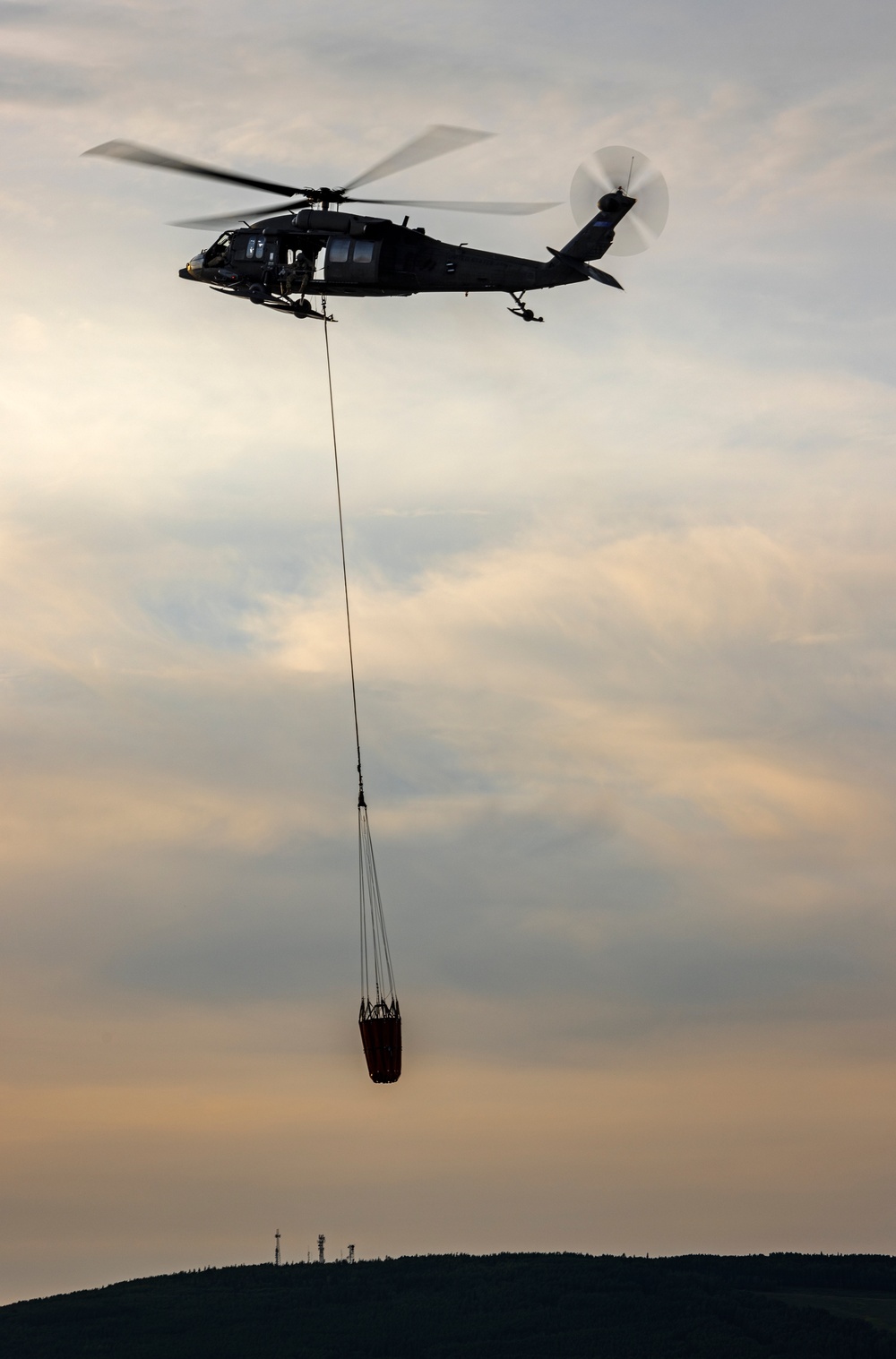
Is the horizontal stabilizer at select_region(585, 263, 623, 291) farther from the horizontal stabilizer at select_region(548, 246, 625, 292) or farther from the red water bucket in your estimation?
the red water bucket

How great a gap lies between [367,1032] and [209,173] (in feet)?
74.8

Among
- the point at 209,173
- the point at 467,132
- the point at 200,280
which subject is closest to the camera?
the point at 467,132

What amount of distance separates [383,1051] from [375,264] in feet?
68.4

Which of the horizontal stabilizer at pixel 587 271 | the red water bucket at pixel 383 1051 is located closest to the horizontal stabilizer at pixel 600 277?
the horizontal stabilizer at pixel 587 271

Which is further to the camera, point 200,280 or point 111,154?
point 200,280

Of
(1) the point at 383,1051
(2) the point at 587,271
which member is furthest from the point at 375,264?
(1) the point at 383,1051

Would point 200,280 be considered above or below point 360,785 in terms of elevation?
above

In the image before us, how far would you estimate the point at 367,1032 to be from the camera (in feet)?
142

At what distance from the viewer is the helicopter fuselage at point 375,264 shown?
156 feet

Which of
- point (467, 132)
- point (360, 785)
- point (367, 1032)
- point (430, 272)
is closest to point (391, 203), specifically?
point (430, 272)

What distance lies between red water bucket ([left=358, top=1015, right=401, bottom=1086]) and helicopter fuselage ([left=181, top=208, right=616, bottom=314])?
1972 centimetres

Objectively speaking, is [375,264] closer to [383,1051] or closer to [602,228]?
[602,228]

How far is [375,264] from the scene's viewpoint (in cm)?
4731

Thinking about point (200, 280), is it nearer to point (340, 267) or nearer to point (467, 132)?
point (340, 267)
